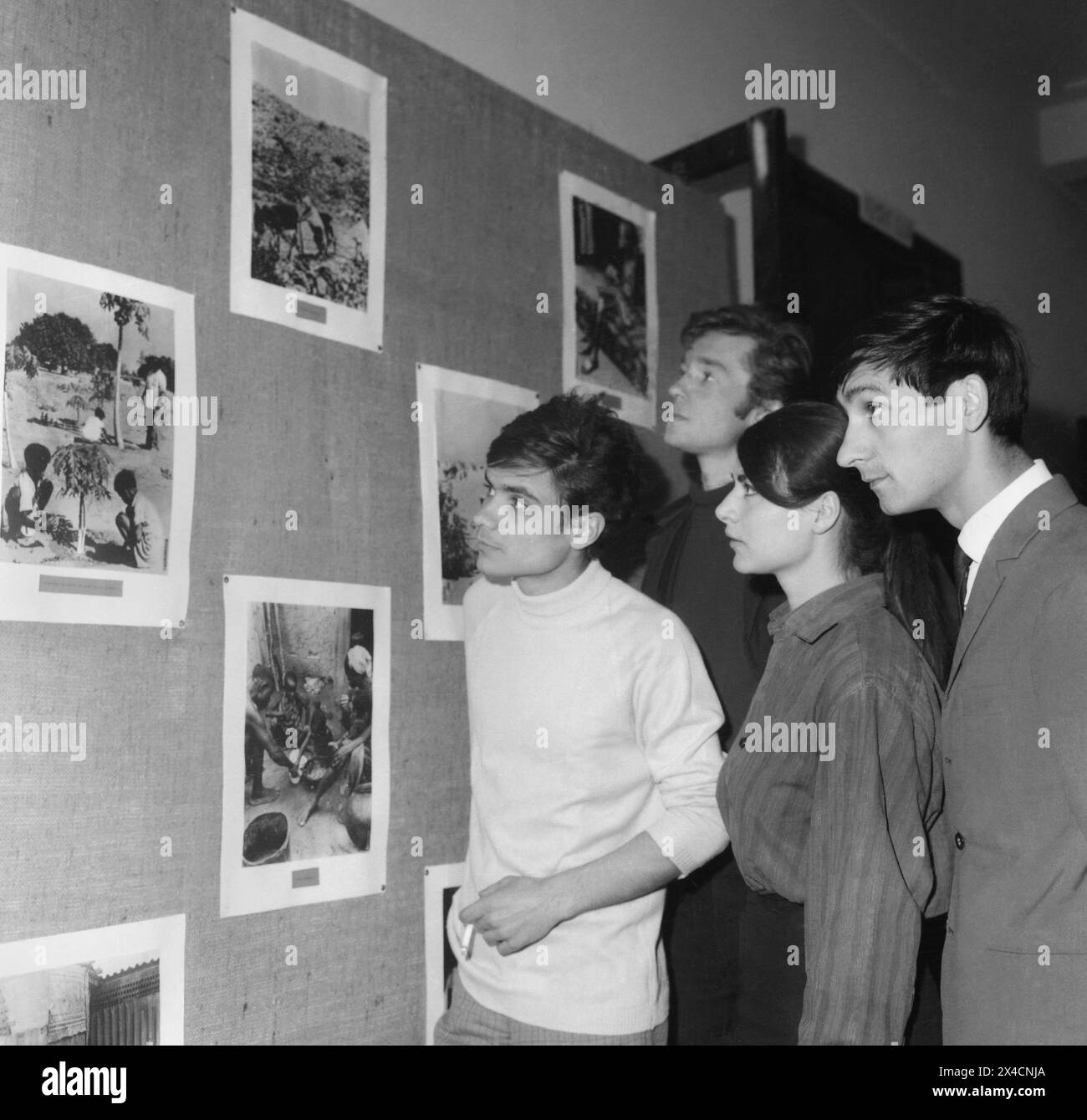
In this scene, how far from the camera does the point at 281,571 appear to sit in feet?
3.86

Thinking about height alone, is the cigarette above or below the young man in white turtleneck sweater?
below

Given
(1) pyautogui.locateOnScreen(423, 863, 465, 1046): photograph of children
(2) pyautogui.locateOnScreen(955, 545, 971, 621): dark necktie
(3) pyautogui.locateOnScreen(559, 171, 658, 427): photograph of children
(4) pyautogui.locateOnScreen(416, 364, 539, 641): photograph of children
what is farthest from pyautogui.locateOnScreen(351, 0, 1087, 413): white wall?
(1) pyautogui.locateOnScreen(423, 863, 465, 1046): photograph of children

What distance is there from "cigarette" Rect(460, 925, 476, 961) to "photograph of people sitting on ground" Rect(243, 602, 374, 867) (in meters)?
0.15

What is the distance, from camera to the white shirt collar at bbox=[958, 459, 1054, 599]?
1027 millimetres

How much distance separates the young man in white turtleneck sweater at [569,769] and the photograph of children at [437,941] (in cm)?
3

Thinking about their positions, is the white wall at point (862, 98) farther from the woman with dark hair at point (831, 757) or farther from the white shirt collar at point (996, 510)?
the white shirt collar at point (996, 510)

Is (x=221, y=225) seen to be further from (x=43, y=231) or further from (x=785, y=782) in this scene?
(x=785, y=782)

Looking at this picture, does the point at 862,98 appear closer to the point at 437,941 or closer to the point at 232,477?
the point at 232,477

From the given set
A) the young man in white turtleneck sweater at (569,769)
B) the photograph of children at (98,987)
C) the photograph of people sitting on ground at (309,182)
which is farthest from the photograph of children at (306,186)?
the photograph of children at (98,987)

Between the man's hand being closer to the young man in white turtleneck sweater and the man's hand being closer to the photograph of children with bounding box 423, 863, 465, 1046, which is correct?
the young man in white turtleneck sweater

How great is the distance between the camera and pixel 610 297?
1.65 metres

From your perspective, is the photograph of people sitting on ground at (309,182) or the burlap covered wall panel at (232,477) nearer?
the burlap covered wall panel at (232,477)

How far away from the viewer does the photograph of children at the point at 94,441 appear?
98 cm
